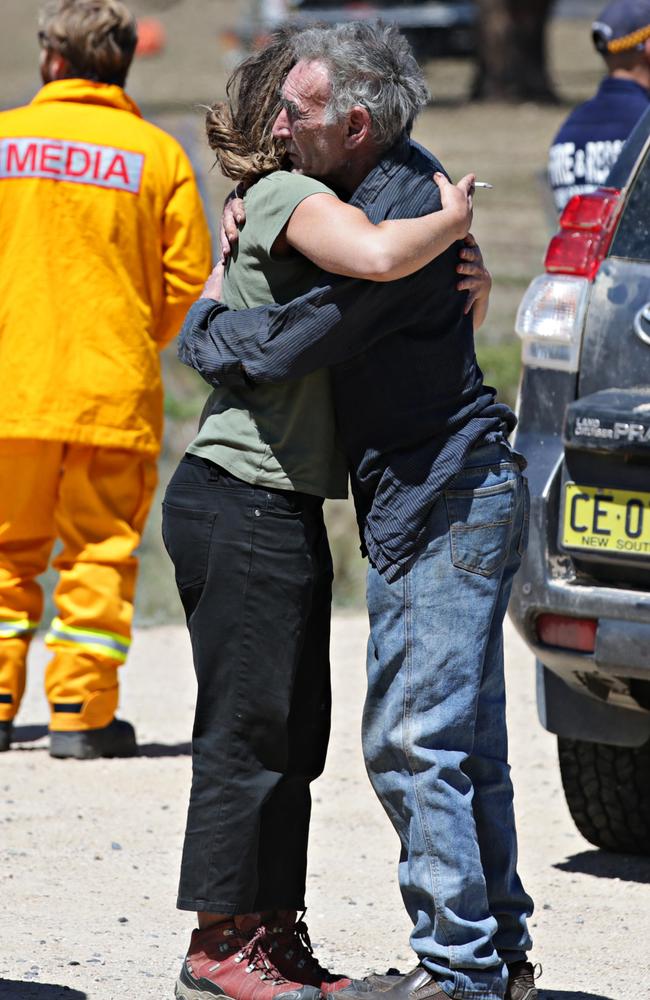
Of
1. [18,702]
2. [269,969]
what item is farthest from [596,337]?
[18,702]

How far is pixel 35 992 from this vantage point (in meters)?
3.42

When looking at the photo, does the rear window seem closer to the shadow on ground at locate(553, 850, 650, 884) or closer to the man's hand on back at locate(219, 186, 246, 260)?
the man's hand on back at locate(219, 186, 246, 260)

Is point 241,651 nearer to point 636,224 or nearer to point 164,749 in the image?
point 636,224

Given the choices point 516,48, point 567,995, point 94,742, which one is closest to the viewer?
point 567,995

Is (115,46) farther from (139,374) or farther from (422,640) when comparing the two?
(422,640)

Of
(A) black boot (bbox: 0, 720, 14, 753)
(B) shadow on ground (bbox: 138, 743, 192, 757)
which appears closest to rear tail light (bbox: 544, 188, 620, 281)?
(B) shadow on ground (bbox: 138, 743, 192, 757)

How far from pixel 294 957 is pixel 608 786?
1.34m

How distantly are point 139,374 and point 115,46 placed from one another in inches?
40.9

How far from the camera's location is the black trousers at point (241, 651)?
Result: 309 cm

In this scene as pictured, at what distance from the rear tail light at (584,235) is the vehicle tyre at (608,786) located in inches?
47.1

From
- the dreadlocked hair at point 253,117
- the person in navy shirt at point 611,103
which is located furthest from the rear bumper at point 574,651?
the person in navy shirt at point 611,103

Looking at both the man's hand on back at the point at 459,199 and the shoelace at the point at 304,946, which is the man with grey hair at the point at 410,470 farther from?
the shoelace at the point at 304,946

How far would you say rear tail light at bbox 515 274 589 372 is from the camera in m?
3.95

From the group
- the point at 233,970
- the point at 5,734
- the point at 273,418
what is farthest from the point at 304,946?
the point at 5,734
